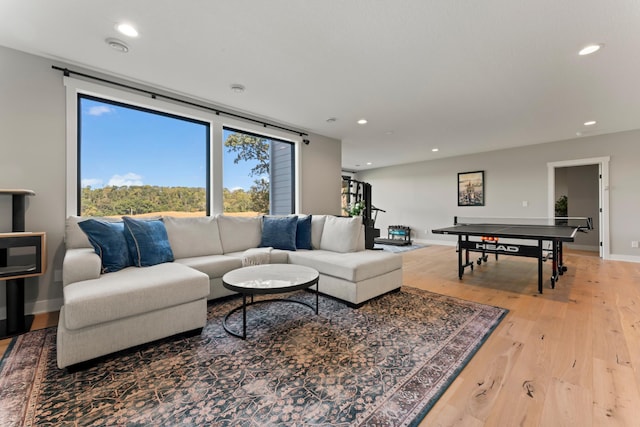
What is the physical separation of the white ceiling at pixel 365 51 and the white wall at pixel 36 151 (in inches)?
9.7

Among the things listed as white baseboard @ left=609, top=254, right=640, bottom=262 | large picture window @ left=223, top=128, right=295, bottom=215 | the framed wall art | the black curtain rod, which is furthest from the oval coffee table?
white baseboard @ left=609, top=254, right=640, bottom=262

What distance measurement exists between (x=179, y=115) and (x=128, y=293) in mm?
2651

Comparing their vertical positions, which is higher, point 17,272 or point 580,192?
point 580,192


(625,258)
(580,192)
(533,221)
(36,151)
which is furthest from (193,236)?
(580,192)

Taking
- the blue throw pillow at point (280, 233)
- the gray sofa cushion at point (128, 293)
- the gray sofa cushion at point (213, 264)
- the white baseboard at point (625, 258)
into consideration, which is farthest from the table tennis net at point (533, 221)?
the gray sofa cushion at point (128, 293)

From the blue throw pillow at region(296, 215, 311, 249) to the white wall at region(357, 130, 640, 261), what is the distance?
511 cm

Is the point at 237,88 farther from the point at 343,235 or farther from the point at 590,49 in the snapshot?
the point at 590,49

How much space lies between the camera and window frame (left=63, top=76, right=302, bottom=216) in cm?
277

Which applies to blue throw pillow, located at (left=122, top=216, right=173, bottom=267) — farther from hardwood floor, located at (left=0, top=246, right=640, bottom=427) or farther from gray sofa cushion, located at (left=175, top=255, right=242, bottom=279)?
hardwood floor, located at (left=0, top=246, right=640, bottom=427)

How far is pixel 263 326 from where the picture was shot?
2324 millimetres

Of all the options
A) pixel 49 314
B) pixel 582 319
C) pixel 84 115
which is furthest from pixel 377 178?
pixel 49 314

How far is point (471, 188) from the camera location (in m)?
7.04

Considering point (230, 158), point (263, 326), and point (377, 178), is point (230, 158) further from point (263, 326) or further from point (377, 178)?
point (377, 178)

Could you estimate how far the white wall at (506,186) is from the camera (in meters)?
5.09
